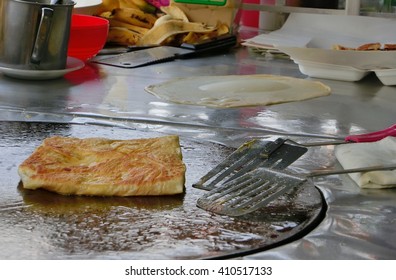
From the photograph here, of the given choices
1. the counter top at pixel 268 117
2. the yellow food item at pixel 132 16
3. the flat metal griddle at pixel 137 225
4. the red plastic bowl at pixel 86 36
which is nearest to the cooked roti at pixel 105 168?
the flat metal griddle at pixel 137 225

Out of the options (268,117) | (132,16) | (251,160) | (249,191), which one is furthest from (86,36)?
(249,191)

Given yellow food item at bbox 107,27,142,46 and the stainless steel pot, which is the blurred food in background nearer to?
yellow food item at bbox 107,27,142,46

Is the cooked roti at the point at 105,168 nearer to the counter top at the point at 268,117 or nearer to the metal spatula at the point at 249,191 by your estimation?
the metal spatula at the point at 249,191

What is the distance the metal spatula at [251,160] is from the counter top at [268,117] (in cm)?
6

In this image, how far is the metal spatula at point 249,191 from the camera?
1.18 metres

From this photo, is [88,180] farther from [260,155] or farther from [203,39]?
[203,39]

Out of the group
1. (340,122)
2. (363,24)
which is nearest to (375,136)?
(340,122)

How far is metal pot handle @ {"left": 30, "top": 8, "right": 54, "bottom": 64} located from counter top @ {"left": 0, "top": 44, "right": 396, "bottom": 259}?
0.08m

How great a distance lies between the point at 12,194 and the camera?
1.23 metres

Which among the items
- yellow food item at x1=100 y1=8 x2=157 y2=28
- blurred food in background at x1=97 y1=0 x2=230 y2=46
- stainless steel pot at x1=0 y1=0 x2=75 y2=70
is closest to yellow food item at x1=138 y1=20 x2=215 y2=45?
blurred food in background at x1=97 y1=0 x2=230 y2=46

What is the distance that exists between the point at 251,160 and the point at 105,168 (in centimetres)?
26

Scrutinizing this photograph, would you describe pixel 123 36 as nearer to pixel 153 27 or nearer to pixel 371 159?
pixel 153 27

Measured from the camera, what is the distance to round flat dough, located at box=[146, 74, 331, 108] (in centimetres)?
197

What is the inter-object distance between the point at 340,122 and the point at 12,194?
2.90 feet
